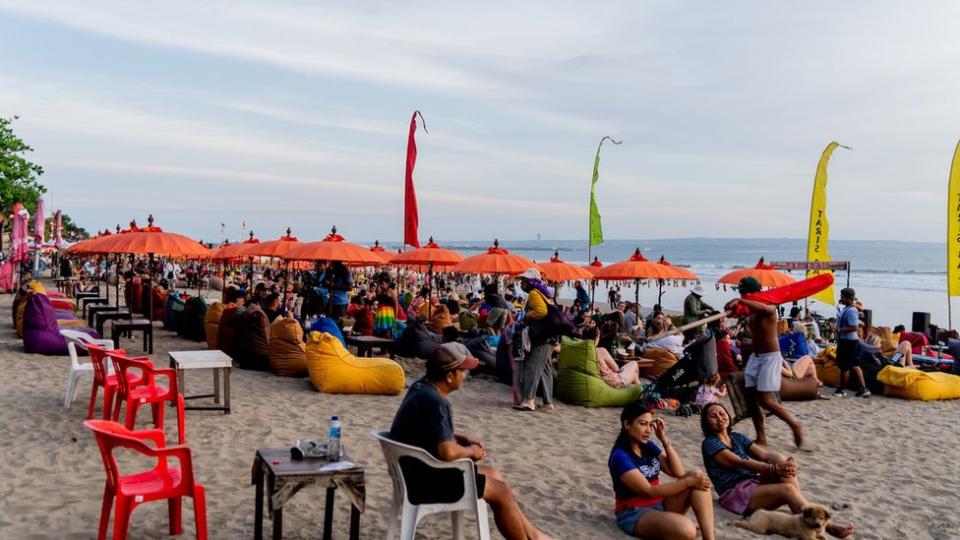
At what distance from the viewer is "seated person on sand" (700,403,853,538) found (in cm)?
502

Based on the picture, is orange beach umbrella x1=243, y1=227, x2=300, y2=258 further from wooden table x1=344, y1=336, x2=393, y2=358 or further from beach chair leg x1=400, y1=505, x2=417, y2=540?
beach chair leg x1=400, y1=505, x2=417, y2=540

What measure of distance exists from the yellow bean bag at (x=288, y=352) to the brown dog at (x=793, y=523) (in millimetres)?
6450

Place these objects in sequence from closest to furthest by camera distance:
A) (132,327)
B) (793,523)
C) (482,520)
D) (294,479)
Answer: (294,479) → (482,520) → (793,523) → (132,327)

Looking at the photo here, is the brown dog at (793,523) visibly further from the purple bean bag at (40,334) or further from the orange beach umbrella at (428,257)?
the orange beach umbrella at (428,257)

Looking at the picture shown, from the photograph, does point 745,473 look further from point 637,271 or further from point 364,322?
point 637,271

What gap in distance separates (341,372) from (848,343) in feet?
22.7

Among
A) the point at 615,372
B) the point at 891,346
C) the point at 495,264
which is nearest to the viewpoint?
the point at 615,372

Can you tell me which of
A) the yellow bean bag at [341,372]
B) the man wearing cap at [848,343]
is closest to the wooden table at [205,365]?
the yellow bean bag at [341,372]

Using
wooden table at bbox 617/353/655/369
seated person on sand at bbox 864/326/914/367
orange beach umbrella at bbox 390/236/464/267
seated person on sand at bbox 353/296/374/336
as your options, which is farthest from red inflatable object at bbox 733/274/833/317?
orange beach umbrella at bbox 390/236/464/267

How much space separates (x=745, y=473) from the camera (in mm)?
5328

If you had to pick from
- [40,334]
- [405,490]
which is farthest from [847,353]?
[40,334]

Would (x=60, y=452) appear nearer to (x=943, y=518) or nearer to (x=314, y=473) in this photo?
(x=314, y=473)

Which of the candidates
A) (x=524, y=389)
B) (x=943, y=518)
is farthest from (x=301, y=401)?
(x=943, y=518)

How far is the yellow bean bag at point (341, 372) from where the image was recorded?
921 centimetres
